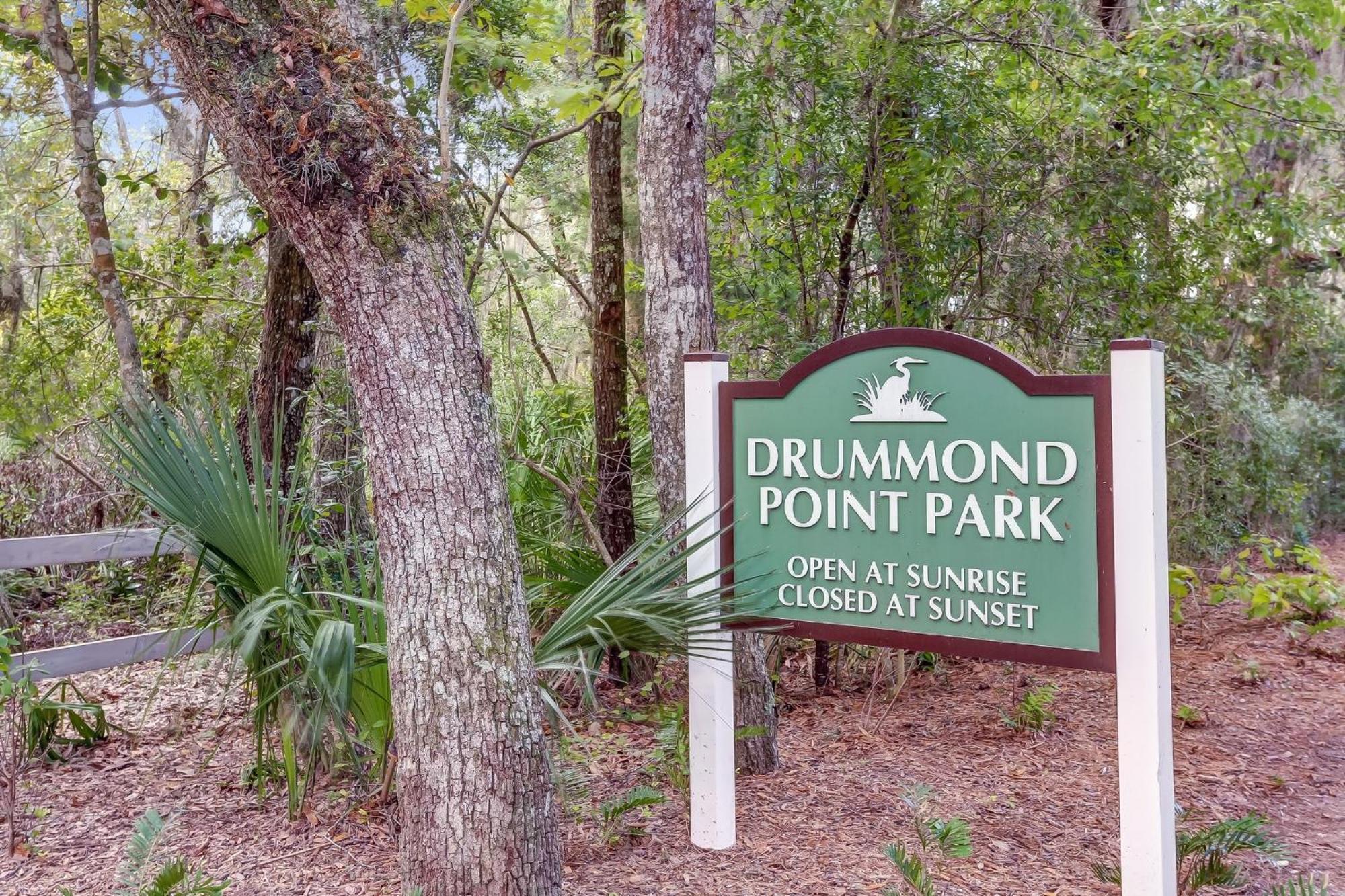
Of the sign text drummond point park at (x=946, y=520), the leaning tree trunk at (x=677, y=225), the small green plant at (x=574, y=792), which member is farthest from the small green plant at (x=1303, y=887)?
the small green plant at (x=574, y=792)

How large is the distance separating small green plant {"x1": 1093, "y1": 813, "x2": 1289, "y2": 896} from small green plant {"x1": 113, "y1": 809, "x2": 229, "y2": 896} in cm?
312

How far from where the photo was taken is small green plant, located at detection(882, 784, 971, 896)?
3.31 meters

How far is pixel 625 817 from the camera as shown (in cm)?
434

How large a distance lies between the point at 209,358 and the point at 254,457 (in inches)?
196

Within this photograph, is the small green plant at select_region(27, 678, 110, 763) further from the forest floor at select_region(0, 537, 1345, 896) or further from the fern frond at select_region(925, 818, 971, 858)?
the fern frond at select_region(925, 818, 971, 858)

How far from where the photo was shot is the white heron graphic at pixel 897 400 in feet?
11.5

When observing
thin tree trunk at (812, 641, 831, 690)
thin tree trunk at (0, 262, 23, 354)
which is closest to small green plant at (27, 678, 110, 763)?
thin tree trunk at (812, 641, 831, 690)

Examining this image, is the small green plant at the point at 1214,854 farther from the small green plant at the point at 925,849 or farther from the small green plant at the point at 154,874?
the small green plant at the point at 154,874

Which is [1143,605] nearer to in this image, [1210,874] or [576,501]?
[1210,874]

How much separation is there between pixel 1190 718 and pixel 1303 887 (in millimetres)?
3116

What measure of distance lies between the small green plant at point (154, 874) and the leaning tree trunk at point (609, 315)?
119 inches

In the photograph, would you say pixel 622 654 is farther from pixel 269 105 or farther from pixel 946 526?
pixel 269 105

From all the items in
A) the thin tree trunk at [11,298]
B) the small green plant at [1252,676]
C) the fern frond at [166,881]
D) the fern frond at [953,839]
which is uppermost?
the thin tree trunk at [11,298]

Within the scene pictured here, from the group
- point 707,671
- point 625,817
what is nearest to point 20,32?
point 707,671
